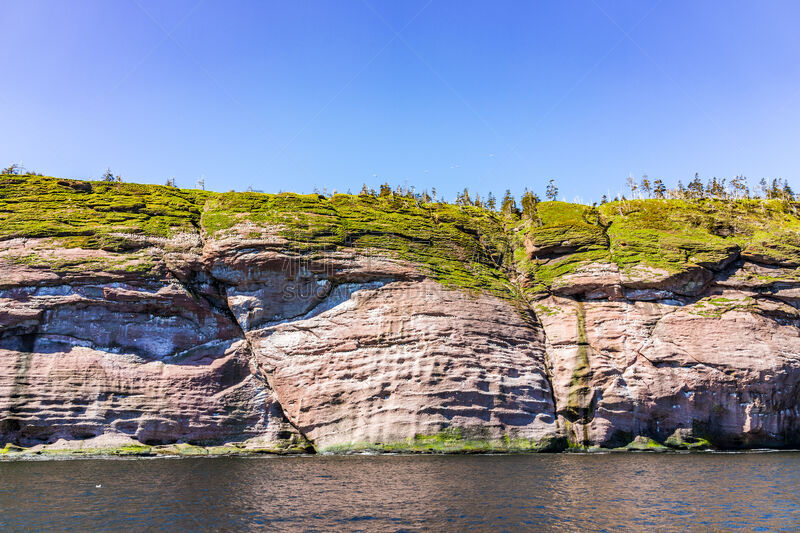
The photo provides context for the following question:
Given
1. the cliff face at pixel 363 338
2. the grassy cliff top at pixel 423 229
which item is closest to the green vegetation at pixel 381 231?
the grassy cliff top at pixel 423 229

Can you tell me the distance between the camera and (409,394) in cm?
4747

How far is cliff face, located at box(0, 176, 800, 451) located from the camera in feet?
155

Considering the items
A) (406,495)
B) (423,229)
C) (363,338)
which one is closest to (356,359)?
(363,338)

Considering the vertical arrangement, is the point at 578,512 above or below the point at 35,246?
below

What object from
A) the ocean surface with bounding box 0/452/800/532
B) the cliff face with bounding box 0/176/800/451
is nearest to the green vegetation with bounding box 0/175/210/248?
the cliff face with bounding box 0/176/800/451

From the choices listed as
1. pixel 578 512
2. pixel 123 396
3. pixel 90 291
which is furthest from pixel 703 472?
pixel 90 291

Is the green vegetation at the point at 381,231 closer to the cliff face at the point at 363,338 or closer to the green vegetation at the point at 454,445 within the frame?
the cliff face at the point at 363,338

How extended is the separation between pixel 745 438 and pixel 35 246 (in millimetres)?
67231

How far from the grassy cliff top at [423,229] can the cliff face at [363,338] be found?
389mm

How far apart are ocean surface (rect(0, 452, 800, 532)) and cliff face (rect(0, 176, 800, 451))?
7.50 metres

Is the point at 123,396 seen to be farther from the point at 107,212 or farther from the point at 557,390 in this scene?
the point at 557,390

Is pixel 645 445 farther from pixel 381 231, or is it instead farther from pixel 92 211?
pixel 92 211

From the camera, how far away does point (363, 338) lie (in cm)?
5097

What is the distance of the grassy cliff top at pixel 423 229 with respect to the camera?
5731 centimetres
